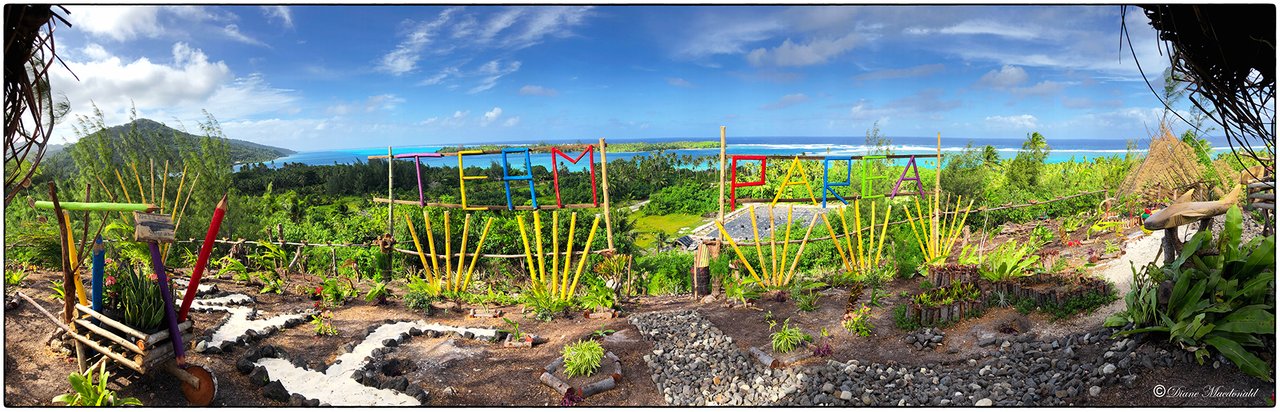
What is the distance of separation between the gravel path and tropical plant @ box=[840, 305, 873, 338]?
703 mm

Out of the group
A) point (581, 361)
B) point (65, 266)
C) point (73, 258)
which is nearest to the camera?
point (65, 266)

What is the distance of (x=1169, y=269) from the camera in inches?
179

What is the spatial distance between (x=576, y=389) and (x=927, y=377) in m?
2.62

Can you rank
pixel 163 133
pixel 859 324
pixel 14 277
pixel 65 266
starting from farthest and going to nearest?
1. pixel 163 133
2. pixel 14 277
3. pixel 859 324
4. pixel 65 266

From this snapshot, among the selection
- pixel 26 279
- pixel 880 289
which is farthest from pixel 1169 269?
pixel 26 279

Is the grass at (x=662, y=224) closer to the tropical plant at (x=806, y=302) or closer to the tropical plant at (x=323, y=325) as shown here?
the tropical plant at (x=806, y=302)

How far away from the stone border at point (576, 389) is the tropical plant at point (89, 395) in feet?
8.60

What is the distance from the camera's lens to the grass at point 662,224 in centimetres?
1373

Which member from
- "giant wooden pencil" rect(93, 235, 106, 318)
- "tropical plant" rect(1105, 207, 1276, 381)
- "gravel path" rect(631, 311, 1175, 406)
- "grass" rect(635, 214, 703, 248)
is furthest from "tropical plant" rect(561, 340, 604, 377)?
"grass" rect(635, 214, 703, 248)

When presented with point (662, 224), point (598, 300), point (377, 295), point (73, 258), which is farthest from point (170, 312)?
point (662, 224)

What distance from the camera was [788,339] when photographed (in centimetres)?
554

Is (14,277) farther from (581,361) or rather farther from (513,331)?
(581,361)

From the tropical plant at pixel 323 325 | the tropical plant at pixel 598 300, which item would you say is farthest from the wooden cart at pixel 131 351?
the tropical plant at pixel 598 300

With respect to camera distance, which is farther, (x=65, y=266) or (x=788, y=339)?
(x=788, y=339)
